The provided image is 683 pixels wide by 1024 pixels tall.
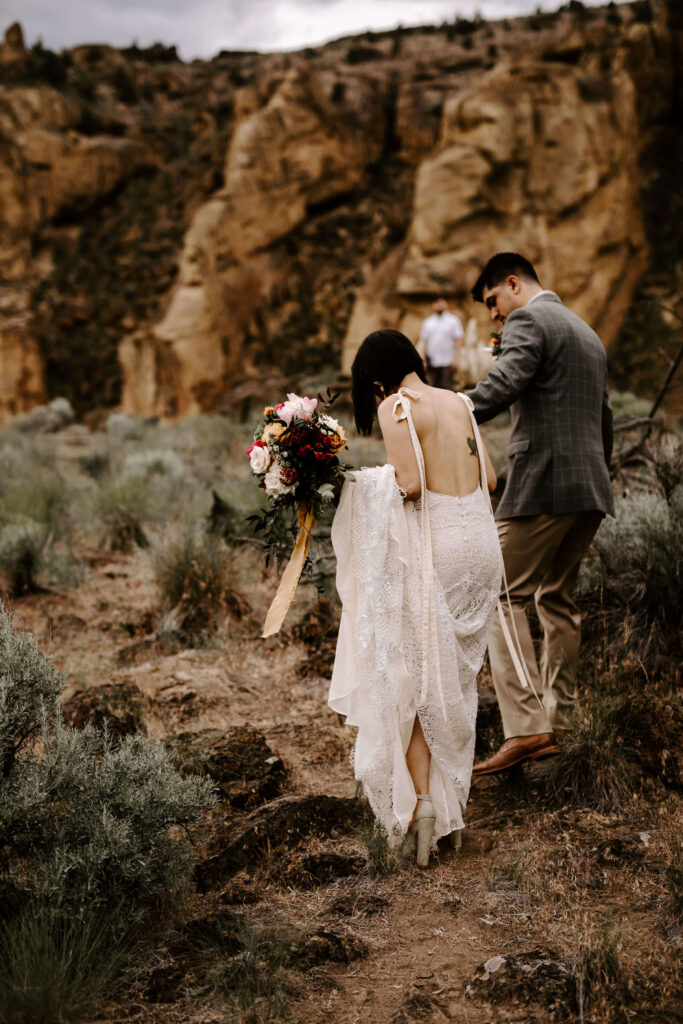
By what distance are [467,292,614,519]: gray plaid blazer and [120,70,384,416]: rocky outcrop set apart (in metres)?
16.1

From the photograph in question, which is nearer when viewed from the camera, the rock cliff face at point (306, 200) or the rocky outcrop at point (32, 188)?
the rock cliff face at point (306, 200)

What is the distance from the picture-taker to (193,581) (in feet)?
19.3

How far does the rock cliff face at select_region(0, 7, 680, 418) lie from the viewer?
16875 mm

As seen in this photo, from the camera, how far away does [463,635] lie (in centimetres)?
321

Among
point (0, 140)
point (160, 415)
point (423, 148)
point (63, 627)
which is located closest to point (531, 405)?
point (63, 627)

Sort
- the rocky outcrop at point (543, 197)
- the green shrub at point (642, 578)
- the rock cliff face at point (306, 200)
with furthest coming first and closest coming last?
the rock cliff face at point (306, 200), the rocky outcrop at point (543, 197), the green shrub at point (642, 578)

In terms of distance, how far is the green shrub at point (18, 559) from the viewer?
6.34m

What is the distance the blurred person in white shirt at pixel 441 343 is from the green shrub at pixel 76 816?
29.7 feet

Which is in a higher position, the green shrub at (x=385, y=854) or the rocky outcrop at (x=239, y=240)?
the rocky outcrop at (x=239, y=240)

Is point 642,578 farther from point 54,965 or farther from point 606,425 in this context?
point 54,965

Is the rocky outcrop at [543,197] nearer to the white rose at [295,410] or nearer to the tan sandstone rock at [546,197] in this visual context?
the tan sandstone rock at [546,197]

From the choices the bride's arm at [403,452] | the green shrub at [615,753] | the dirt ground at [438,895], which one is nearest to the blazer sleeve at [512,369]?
the bride's arm at [403,452]

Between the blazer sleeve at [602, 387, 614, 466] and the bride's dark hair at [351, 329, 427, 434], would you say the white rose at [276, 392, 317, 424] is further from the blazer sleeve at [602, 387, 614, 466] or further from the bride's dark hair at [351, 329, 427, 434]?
the blazer sleeve at [602, 387, 614, 466]

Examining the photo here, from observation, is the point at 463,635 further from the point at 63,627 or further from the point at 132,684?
the point at 63,627
